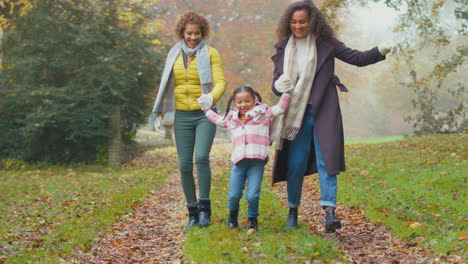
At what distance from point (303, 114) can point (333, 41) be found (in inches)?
31.8

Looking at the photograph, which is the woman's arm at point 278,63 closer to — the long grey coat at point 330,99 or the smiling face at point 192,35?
the long grey coat at point 330,99

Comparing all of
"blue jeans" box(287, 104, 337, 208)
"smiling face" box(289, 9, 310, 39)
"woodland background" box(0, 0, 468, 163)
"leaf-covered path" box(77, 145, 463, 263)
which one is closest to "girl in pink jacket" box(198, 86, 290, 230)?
"blue jeans" box(287, 104, 337, 208)

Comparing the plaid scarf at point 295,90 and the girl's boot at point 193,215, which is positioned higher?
the plaid scarf at point 295,90

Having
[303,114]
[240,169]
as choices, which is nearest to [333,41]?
[303,114]

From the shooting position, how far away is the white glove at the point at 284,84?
15.1 ft

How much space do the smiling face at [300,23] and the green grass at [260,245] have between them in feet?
6.53

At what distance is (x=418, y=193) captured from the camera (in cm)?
671

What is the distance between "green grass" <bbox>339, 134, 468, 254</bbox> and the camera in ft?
15.5

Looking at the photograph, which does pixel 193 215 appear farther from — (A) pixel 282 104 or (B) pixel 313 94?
(B) pixel 313 94

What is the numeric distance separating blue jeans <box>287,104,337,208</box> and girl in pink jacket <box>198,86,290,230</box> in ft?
0.95

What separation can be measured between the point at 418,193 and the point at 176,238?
3478mm

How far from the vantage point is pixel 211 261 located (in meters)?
4.07

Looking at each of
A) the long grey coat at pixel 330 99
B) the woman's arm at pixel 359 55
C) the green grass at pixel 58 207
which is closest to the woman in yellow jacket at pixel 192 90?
the long grey coat at pixel 330 99

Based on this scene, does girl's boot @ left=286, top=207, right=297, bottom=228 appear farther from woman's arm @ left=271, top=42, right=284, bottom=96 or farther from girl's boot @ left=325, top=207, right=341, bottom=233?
woman's arm @ left=271, top=42, right=284, bottom=96
